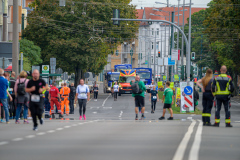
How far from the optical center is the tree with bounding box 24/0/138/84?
198 ft

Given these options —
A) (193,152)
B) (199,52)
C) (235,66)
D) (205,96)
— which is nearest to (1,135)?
(193,152)

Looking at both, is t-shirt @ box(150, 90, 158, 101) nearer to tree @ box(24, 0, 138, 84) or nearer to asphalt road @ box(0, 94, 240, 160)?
asphalt road @ box(0, 94, 240, 160)

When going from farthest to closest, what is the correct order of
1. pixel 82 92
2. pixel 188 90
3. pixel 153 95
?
pixel 153 95, pixel 188 90, pixel 82 92

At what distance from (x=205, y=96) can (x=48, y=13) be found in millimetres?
45475

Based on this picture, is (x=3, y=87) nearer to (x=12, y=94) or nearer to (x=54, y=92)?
(x=12, y=94)

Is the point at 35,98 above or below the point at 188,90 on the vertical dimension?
above

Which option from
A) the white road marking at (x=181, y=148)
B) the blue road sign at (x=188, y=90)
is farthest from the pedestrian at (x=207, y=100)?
the blue road sign at (x=188, y=90)

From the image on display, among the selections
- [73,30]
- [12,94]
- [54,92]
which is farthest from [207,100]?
[73,30]

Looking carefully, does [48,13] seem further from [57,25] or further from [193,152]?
[193,152]

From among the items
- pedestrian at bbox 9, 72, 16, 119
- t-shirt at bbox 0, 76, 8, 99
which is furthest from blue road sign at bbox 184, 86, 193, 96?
t-shirt at bbox 0, 76, 8, 99

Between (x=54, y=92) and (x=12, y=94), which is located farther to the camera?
(x=54, y=92)

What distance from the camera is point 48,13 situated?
61.9 metres

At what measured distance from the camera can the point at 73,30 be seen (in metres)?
61.6

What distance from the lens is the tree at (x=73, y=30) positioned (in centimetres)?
6044
